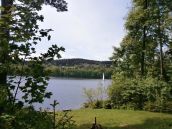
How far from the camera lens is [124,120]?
78.7 ft

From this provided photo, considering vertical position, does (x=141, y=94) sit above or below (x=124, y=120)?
above

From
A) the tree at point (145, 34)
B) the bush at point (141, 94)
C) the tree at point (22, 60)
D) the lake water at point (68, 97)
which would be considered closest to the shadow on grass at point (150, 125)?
the lake water at point (68, 97)

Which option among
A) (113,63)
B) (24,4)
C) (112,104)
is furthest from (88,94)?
(24,4)

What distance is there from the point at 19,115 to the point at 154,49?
28452 mm

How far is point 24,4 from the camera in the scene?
6781 millimetres

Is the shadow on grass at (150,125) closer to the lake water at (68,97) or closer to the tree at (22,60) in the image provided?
the lake water at (68,97)

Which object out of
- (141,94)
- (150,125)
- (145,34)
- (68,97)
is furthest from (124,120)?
(68,97)

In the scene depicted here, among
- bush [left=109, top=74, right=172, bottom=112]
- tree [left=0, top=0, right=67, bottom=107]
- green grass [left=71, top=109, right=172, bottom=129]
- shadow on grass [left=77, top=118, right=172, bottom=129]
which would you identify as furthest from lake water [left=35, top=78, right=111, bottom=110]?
shadow on grass [left=77, top=118, right=172, bottom=129]

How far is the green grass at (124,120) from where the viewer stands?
22.0 meters

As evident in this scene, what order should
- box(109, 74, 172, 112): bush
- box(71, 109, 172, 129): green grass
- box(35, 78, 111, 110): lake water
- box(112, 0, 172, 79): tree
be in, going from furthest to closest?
box(35, 78, 111, 110): lake water, box(112, 0, 172, 79): tree, box(109, 74, 172, 112): bush, box(71, 109, 172, 129): green grass

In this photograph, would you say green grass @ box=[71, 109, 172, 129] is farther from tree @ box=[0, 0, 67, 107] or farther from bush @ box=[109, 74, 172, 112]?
tree @ box=[0, 0, 67, 107]

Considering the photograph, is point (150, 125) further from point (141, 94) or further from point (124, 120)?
point (141, 94)

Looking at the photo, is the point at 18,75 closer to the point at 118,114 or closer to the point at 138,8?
the point at 118,114

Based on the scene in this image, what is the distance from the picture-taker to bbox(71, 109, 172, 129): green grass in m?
22.0
